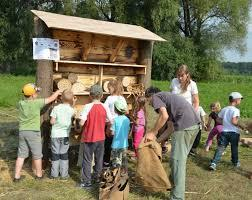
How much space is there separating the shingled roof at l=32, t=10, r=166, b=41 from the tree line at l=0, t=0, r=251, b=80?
24919 millimetres

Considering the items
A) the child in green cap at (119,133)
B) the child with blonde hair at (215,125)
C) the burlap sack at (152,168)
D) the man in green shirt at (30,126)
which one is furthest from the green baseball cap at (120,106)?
the child with blonde hair at (215,125)

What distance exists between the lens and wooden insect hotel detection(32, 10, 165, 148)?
770cm

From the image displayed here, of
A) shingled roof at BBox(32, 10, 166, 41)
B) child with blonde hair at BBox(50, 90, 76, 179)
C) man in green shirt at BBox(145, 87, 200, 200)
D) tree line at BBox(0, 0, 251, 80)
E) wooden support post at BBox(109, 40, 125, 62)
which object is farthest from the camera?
tree line at BBox(0, 0, 251, 80)

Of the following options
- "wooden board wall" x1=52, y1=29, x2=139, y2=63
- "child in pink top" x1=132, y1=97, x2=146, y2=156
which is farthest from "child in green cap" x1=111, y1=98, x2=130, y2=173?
"wooden board wall" x1=52, y1=29, x2=139, y2=63

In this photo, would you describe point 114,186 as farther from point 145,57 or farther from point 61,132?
point 145,57

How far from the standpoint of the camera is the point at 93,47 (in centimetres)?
842

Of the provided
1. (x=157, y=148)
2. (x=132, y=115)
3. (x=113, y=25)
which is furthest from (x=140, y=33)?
(x=157, y=148)

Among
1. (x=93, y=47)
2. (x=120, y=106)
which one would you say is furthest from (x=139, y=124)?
(x=93, y=47)

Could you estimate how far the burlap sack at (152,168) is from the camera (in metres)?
6.34

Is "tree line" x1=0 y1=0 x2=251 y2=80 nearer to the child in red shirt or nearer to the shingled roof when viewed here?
the shingled roof

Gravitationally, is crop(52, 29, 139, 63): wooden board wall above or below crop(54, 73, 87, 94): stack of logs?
above

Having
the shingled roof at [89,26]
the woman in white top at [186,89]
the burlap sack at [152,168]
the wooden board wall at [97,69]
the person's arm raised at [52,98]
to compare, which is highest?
the shingled roof at [89,26]

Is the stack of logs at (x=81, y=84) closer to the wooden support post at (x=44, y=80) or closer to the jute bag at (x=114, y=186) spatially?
the wooden support post at (x=44, y=80)

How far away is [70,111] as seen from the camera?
727 cm
